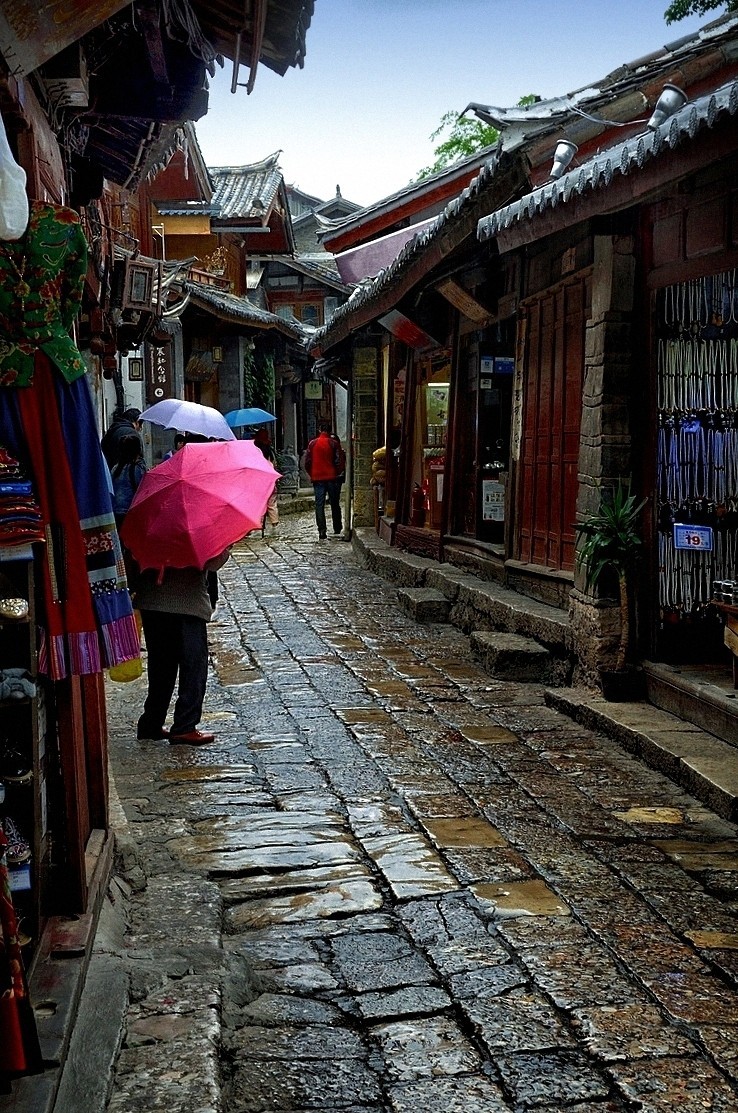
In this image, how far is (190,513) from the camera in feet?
22.0

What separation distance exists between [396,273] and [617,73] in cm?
352

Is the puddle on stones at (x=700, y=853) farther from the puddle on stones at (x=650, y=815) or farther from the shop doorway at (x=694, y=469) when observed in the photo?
the shop doorway at (x=694, y=469)

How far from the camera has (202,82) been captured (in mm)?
6047

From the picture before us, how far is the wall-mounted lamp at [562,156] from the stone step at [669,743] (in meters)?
4.11

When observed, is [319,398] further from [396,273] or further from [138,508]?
[138,508]

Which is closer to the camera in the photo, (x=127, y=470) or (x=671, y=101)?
(x=127, y=470)

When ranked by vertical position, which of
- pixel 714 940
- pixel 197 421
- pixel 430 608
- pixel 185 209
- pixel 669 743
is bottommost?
pixel 714 940

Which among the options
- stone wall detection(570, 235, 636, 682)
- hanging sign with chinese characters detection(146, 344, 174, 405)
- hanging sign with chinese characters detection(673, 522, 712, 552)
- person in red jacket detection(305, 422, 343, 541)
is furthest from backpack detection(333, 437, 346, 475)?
hanging sign with chinese characters detection(673, 522, 712, 552)

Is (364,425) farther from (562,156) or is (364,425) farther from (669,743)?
(669,743)

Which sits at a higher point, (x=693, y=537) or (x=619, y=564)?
(x=693, y=537)

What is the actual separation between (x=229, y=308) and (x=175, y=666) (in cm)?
2059

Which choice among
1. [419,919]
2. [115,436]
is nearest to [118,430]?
[115,436]

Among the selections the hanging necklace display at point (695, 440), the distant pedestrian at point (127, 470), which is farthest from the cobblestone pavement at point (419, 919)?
the distant pedestrian at point (127, 470)

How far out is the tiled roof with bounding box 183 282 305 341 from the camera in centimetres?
2511
